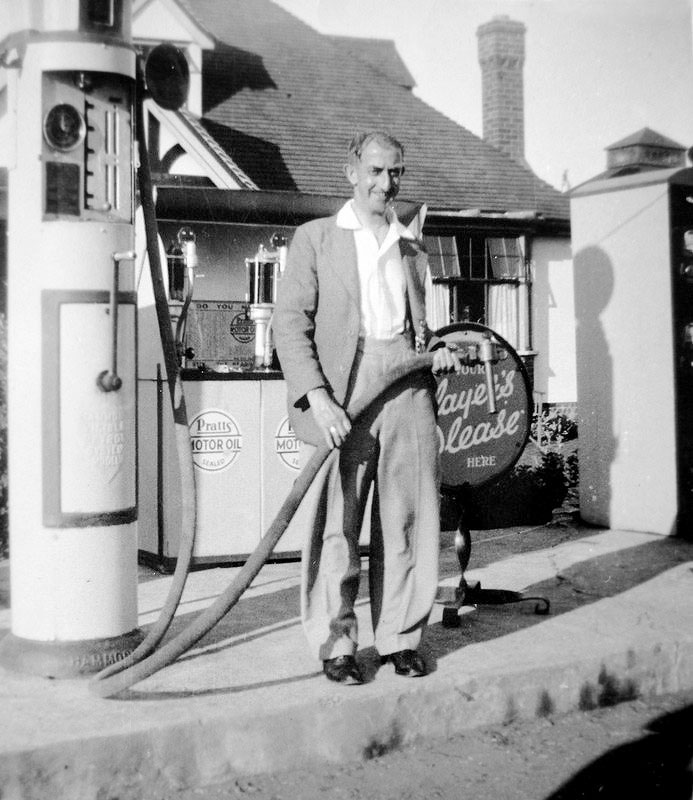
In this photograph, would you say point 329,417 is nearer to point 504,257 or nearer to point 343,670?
point 343,670

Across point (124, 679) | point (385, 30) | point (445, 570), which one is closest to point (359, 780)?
point (124, 679)

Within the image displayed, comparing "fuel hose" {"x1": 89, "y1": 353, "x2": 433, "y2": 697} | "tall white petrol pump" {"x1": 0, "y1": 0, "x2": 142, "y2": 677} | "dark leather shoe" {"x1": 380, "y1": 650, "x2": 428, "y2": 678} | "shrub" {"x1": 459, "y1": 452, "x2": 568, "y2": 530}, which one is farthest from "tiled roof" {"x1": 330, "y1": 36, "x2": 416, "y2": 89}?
"dark leather shoe" {"x1": 380, "y1": 650, "x2": 428, "y2": 678}

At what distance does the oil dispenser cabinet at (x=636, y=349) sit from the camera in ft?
22.5

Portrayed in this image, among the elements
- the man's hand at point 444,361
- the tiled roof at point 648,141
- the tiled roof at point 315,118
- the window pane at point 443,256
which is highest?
the tiled roof at point 315,118

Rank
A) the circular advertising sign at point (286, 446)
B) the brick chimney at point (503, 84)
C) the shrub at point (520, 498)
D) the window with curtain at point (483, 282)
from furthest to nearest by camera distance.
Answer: the brick chimney at point (503, 84) → the window with curtain at point (483, 282) → the shrub at point (520, 498) → the circular advertising sign at point (286, 446)

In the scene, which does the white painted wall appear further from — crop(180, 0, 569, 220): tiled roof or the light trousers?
crop(180, 0, 569, 220): tiled roof

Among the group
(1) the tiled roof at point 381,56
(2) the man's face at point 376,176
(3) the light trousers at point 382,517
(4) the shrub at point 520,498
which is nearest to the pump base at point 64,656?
(3) the light trousers at point 382,517

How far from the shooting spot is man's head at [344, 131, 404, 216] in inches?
154

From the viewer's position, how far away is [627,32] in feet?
19.4

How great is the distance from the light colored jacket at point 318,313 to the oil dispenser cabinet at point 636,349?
11.9 feet

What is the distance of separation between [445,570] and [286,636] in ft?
5.62

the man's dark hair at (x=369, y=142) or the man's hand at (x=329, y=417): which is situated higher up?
the man's dark hair at (x=369, y=142)

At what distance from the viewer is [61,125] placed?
368 cm

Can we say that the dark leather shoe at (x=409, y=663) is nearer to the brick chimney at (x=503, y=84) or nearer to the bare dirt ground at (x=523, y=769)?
the bare dirt ground at (x=523, y=769)
